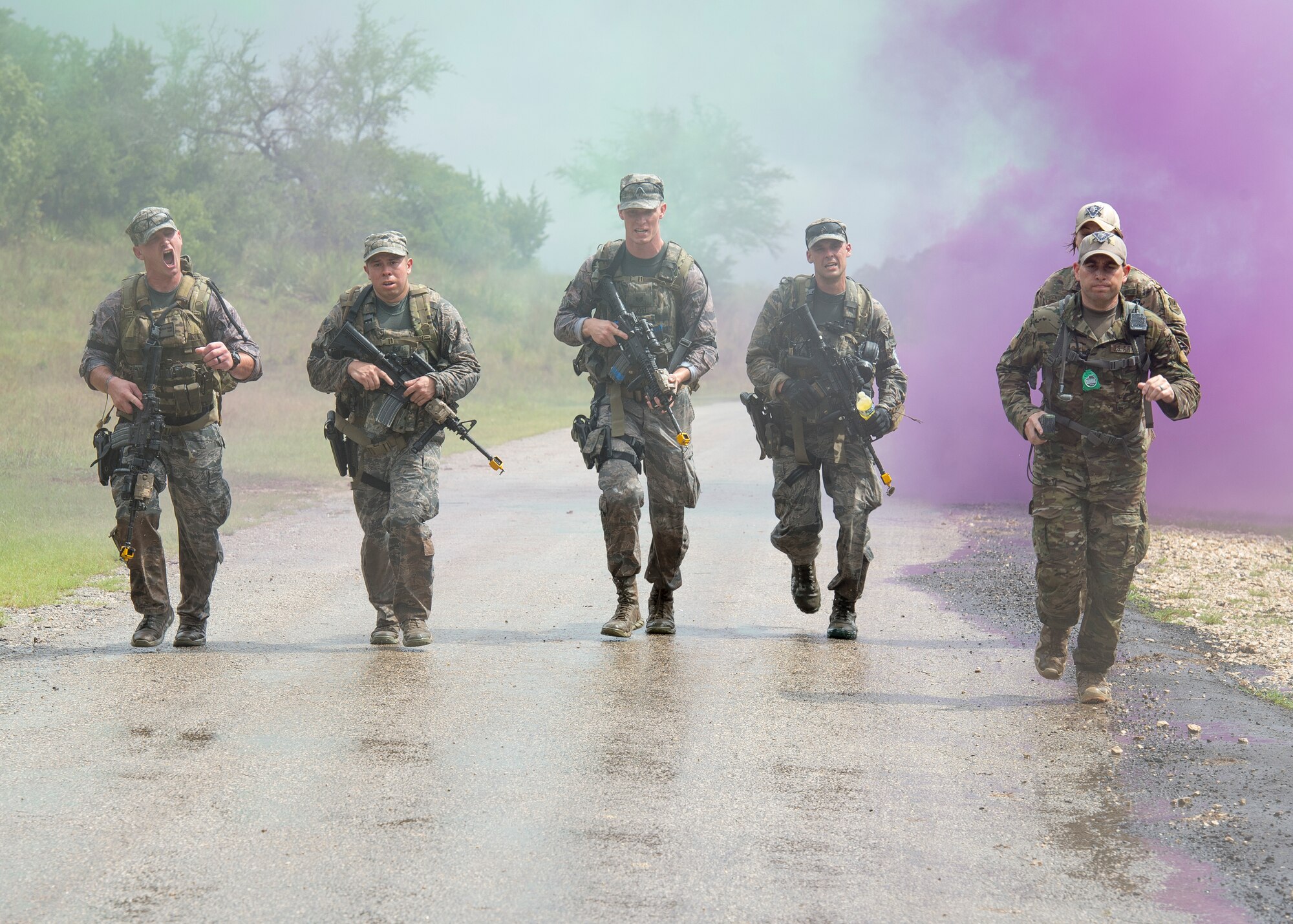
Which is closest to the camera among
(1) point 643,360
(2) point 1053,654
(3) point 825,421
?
(2) point 1053,654

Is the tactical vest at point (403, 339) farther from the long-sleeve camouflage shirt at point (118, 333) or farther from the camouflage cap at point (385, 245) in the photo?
the long-sleeve camouflage shirt at point (118, 333)

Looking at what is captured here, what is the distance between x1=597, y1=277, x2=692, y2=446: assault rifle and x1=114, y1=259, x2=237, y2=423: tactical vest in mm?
1906

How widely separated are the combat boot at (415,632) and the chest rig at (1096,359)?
121 inches

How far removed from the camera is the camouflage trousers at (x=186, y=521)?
6.57m

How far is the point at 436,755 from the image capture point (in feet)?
16.0

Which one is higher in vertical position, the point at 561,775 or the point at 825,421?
the point at 825,421

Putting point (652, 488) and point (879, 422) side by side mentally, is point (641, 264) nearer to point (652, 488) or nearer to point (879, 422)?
point (652, 488)

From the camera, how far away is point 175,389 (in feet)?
21.4

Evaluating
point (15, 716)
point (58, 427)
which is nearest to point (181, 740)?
point (15, 716)

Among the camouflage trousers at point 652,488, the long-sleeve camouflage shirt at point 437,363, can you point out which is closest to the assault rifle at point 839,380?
the camouflage trousers at point 652,488

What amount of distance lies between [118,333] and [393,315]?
1.29m

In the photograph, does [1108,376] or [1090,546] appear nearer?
[1108,376]

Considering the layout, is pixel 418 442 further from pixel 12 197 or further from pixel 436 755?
pixel 12 197

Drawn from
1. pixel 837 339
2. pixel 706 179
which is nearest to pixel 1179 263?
pixel 837 339
